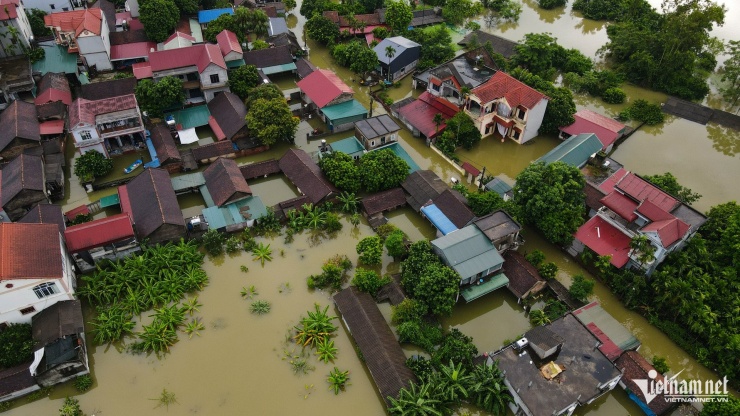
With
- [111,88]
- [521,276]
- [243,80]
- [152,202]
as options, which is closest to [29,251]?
[152,202]

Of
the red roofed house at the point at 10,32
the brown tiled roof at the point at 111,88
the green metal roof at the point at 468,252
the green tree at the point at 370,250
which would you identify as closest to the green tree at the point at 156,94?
the brown tiled roof at the point at 111,88

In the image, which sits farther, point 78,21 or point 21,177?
point 78,21

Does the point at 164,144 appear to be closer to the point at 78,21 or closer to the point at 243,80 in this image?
the point at 243,80

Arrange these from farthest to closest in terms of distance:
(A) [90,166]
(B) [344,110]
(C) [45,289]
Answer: (B) [344,110]
(A) [90,166]
(C) [45,289]

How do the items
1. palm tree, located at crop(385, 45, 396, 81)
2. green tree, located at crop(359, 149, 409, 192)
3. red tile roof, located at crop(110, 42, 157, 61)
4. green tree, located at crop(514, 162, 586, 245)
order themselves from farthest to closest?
red tile roof, located at crop(110, 42, 157, 61), palm tree, located at crop(385, 45, 396, 81), green tree, located at crop(359, 149, 409, 192), green tree, located at crop(514, 162, 586, 245)

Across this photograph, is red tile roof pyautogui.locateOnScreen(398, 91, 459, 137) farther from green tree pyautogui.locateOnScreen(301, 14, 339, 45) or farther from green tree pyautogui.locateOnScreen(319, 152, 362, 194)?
green tree pyautogui.locateOnScreen(301, 14, 339, 45)

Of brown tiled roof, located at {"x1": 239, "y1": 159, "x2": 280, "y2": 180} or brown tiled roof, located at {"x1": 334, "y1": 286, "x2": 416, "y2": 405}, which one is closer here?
brown tiled roof, located at {"x1": 334, "y1": 286, "x2": 416, "y2": 405}

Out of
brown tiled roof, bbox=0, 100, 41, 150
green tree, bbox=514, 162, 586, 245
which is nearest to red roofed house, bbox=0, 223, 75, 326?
brown tiled roof, bbox=0, 100, 41, 150

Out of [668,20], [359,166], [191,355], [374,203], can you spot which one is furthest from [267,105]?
[668,20]
